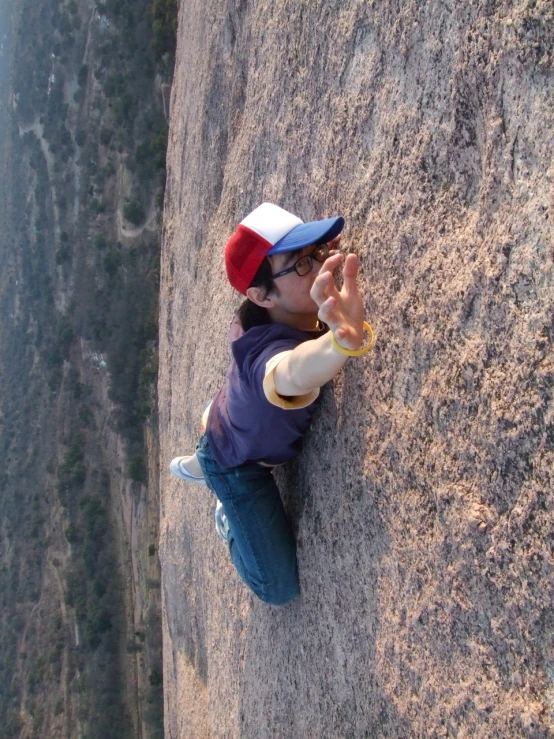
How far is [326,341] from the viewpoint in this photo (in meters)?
2.09

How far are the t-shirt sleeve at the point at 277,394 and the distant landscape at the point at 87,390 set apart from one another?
1370 cm

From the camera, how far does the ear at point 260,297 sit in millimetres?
2566

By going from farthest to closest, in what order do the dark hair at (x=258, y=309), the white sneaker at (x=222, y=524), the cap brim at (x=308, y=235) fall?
the white sneaker at (x=222, y=524), the dark hair at (x=258, y=309), the cap brim at (x=308, y=235)

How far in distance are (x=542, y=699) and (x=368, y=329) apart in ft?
4.43

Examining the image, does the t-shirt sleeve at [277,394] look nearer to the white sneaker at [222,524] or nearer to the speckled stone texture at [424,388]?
the speckled stone texture at [424,388]

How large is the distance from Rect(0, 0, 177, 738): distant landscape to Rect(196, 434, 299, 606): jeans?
41.7ft

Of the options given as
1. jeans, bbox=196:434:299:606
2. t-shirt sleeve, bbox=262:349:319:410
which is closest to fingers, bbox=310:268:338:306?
t-shirt sleeve, bbox=262:349:319:410

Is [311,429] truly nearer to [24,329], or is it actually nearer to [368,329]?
[368,329]

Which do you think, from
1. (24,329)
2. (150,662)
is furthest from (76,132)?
(150,662)

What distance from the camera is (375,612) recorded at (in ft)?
8.02

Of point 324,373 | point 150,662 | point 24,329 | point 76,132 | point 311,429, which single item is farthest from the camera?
point 24,329

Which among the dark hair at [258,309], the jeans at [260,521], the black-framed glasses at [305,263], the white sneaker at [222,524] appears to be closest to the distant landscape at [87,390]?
the white sneaker at [222,524]

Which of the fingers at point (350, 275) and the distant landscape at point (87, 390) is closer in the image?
the fingers at point (350, 275)

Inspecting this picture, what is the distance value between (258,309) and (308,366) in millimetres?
749
